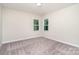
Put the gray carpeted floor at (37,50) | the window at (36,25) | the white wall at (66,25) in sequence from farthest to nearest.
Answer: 1. the window at (36,25)
2. the white wall at (66,25)
3. the gray carpeted floor at (37,50)

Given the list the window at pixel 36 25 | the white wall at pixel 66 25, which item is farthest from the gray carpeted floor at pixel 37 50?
the window at pixel 36 25

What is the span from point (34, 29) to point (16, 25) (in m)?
1.83

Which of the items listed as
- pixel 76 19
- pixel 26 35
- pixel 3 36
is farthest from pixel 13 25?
pixel 76 19

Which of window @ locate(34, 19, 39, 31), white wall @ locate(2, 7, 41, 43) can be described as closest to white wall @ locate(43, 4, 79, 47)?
window @ locate(34, 19, 39, 31)

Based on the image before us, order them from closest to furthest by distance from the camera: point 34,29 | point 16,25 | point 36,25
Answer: point 16,25
point 34,29
point 36,25

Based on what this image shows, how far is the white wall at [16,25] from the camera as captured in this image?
4.07m

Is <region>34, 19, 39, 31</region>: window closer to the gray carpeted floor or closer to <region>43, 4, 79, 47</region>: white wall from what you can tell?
<region>43, 4, 79, 47</region>: white wall

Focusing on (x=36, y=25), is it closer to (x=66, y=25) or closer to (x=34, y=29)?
(x=34, y=29)

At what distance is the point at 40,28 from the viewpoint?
259 inches

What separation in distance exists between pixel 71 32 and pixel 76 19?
679 mm

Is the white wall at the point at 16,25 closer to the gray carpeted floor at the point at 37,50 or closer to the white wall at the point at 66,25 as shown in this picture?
the gray carpeted floor at the point at 37,50

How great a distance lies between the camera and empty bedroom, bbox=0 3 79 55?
126 inches

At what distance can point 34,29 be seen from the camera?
243 inches

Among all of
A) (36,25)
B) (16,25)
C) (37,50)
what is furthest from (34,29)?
(37,50)
